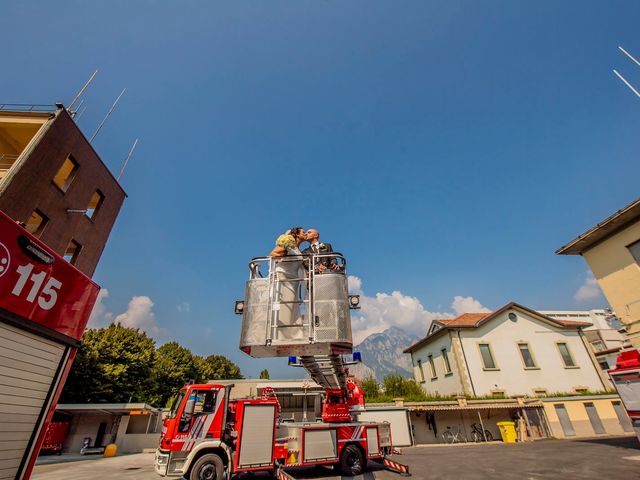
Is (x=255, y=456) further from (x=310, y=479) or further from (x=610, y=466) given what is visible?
(x=610, y=466)

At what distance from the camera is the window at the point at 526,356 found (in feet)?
90.3

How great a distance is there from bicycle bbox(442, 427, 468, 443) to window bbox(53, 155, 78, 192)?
3176 centimetres

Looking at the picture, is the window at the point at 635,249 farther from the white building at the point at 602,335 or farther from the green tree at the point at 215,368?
the green tree at the point at 215,368


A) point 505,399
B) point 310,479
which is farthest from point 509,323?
point 310,479

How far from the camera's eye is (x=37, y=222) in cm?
1473

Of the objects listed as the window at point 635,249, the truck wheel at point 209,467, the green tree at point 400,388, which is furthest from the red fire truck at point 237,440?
the green tree at point 400,388

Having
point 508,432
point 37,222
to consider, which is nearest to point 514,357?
point 508,432

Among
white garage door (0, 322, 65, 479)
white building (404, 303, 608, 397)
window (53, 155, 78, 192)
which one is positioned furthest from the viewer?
white building (404, 303, 608, 397)

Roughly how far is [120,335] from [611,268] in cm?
3773

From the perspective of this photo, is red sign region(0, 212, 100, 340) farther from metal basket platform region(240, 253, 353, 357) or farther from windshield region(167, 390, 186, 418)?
windshield region(167, 390, 186, 418)

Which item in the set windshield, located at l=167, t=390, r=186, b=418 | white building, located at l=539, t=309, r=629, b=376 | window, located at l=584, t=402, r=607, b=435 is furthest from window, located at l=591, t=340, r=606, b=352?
windshield, located at l=167, t=390, r=186, b=418

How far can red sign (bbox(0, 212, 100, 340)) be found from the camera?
3824 millimetres

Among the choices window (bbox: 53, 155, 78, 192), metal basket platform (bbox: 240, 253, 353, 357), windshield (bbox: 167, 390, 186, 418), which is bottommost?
windshield (bbox: 167, 390, 186, 418)

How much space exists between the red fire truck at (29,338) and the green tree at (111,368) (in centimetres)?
2421
